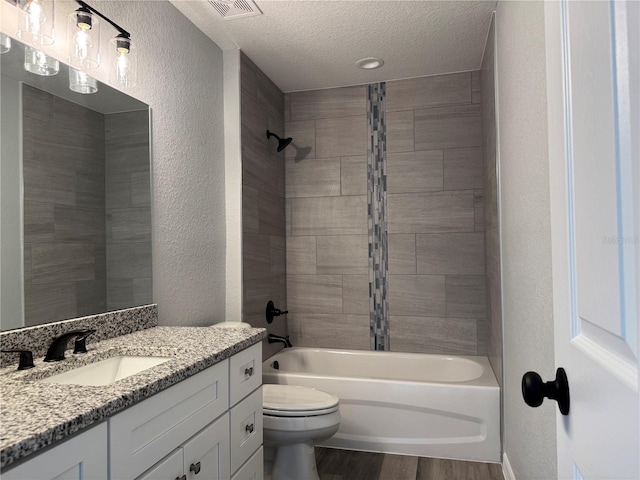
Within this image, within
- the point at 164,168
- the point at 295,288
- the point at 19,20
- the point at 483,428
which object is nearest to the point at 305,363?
the point at 295,288

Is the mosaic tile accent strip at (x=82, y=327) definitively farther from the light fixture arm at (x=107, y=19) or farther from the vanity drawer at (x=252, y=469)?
the light fixture arm at (x=107, y=19)

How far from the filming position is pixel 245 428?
1658 millimetres

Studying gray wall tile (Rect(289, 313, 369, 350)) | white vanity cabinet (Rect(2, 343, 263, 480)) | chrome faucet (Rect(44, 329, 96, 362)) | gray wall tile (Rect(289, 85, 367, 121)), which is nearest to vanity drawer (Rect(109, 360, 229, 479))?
white vanity cabinet (Rect(2, 343, 263, 480))

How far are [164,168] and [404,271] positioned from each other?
1.87m

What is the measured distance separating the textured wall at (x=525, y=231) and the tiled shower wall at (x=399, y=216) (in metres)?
0.89

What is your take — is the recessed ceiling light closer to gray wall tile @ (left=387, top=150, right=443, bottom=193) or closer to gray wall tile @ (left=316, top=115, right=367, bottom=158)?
gray wall tile @ (left=316, top=115, right=367, bottom=158)

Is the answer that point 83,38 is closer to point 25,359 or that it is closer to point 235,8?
point 235,8

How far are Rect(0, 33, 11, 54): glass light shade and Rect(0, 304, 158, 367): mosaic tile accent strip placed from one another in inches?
34.2

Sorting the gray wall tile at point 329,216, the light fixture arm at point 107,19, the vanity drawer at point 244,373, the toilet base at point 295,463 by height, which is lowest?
the toilet base at point 295,463

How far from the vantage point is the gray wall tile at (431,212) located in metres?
3.09

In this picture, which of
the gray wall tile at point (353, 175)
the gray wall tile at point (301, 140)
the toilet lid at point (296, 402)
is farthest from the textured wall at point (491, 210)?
the gray wall tile at point (301, 140)

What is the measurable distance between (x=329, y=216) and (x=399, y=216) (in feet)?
1.78

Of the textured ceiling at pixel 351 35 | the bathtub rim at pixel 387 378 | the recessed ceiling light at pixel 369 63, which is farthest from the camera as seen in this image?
the recessed ceiling light at pixel 369 63

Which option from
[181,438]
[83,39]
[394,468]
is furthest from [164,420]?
[394,468]
